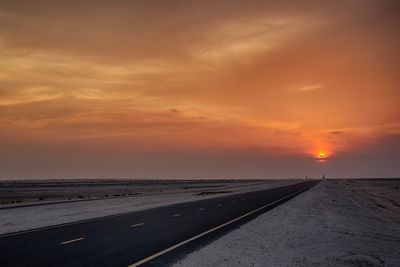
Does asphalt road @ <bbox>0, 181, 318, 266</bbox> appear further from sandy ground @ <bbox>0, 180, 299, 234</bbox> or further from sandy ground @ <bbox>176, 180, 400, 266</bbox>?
sandy ground @ <bbox>0, 180, 299, 234</bbox>

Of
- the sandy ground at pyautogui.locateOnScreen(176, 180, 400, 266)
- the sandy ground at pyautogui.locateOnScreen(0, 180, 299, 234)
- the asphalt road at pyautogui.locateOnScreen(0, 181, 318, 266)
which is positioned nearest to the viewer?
the asphalt road at pyautogui.locateOnScreen(0, 181, 318, 266)

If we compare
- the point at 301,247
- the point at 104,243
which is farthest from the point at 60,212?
the point at 301,247

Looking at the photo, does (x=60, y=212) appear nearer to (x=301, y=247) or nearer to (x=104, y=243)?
(x=104, y=243)

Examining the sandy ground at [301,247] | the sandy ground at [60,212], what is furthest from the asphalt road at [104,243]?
the sandy ground at [60,212]

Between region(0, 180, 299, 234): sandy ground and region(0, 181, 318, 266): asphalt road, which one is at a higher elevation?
region(0, 180, 299, 234): sandy ground

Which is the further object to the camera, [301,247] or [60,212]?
[60,212]

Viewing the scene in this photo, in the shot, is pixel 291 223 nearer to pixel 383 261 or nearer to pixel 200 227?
pixel 200 227

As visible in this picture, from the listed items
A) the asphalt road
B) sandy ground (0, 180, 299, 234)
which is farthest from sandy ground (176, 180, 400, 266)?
sandy ground (0, 180, 299, 234)

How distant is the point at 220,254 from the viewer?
1430 centimetres

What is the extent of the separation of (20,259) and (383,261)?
10.0 meters

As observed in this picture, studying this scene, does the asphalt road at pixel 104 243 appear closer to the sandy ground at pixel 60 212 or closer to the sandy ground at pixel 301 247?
the sandy ground at pixel 301 247

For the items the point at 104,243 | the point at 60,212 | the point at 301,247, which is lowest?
the point at 301,247

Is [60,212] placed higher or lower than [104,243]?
higher

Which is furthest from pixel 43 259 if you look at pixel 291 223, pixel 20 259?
pixel 291 223
